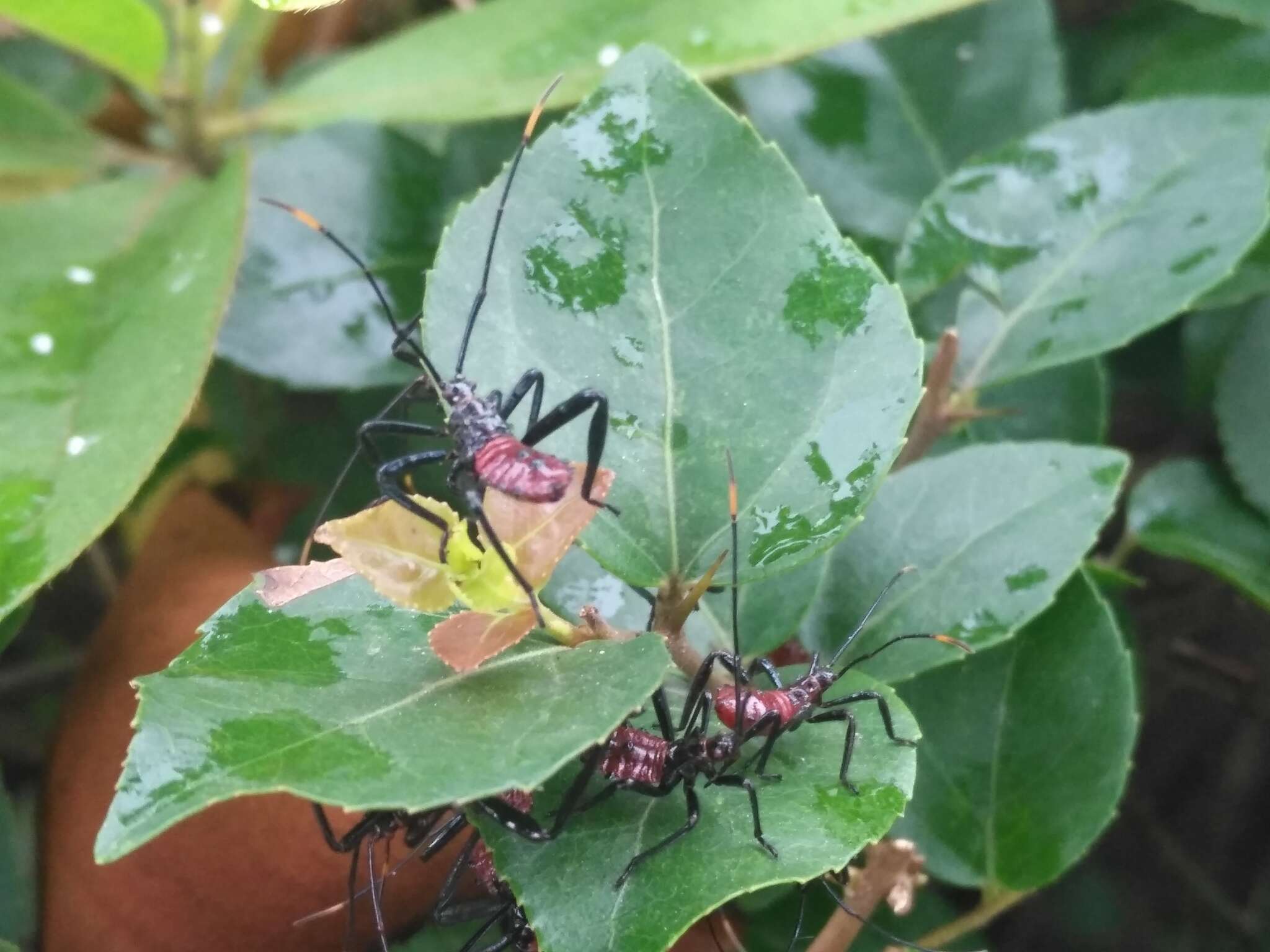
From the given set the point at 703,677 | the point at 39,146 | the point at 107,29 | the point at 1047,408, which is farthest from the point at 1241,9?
the point at 39,146

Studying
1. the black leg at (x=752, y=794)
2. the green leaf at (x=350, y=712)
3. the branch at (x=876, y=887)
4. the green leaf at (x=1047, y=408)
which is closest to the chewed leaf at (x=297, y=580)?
the green leaf at (x=350, y=712)

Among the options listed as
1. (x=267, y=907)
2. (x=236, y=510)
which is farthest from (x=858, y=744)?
(x=236, y=510)

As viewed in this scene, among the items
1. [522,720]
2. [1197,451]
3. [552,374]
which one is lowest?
[1197,451]

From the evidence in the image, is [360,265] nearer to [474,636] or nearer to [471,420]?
[471,420]

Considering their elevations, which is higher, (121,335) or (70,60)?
(70,60)

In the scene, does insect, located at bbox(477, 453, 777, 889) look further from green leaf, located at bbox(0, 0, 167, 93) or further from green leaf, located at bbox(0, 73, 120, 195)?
green leaf, located at bbox(0, 73, 120, 195)

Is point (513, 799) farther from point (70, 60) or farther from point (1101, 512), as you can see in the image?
point (70, 60)
